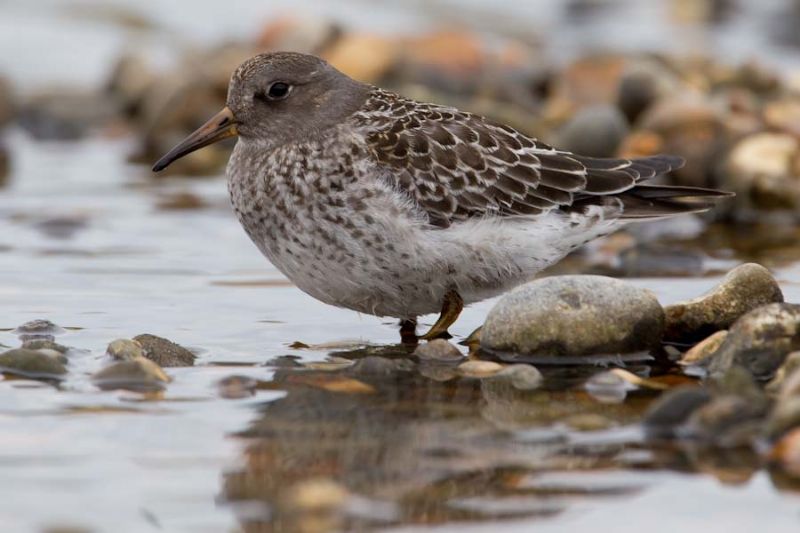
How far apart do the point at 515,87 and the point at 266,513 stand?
11.2 meters

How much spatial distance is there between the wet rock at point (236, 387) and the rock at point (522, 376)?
1178 millimetres

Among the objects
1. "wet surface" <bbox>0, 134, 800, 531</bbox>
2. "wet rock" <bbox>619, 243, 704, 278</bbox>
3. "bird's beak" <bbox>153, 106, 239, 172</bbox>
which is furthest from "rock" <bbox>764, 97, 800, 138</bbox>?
"bird's beak" <bbox>153, 106, 239, 172</bbox>

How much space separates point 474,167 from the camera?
7.86 meters

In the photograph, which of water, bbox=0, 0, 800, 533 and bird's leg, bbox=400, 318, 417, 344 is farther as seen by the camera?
bird's leg, bbox=400, 318, 417, 344

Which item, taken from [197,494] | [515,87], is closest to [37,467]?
[197,494]

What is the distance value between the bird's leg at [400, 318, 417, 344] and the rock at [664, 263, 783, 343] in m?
1.46

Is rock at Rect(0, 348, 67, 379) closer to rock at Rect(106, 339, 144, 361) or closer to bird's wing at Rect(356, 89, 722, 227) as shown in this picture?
rock at Rect(106, 339, 144, 361)

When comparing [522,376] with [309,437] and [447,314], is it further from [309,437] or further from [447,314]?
[309,437]

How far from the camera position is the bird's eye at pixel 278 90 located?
797 cm

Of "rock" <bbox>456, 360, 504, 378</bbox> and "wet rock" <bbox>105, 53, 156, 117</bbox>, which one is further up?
"wet rock" <bbox>105, 53, 156, 117</bbox>

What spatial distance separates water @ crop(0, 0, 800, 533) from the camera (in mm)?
4898

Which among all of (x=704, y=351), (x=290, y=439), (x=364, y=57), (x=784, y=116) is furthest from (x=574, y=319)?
(x=364, y=57)

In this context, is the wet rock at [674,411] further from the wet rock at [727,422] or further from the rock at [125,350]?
the rock at [125,350]

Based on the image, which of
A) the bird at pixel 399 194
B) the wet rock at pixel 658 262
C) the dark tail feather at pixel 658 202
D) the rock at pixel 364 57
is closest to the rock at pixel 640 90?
the rock at pixel 364 57
